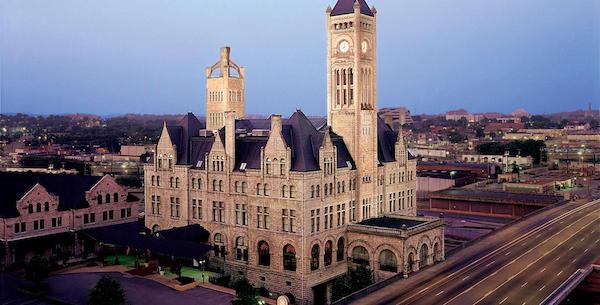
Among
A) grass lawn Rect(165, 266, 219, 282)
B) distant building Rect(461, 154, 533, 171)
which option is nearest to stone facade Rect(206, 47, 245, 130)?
grass lawn Rect(165, 266, 219, 282)

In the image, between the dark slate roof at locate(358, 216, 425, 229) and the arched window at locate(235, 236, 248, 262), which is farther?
the arched window at locate(235, 236, 248, 262)

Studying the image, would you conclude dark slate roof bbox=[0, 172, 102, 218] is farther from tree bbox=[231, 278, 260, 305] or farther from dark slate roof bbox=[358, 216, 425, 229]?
dark slate roof bbox=[358, 216, 425, 229]

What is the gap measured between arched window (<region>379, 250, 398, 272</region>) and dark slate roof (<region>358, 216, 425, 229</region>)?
11.7 ft

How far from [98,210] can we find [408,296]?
45.4 meters

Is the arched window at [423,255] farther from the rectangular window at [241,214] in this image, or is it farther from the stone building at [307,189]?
the rectangular window at [241,214]

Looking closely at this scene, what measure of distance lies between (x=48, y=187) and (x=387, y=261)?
46.2 meters

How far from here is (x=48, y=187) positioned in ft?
269

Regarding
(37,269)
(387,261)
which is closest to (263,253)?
(387,261)

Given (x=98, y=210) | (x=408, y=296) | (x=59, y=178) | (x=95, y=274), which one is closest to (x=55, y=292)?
(x=95, y=274)

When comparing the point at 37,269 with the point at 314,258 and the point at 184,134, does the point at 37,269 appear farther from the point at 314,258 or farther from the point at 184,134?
the point at 314,258

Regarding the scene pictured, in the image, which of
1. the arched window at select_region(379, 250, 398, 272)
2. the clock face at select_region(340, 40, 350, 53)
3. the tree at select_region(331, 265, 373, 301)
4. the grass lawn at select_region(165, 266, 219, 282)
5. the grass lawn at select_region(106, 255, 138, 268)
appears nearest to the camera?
the tree at select_region(331, 265, 373, 301)

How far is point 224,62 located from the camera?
308 ft

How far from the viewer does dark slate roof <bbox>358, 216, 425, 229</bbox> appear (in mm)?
72188

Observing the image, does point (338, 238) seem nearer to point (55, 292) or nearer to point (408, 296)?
point (408, 296)
